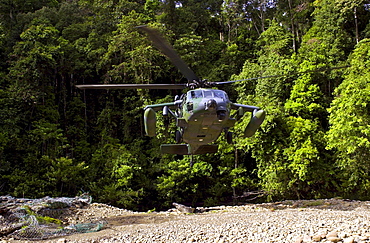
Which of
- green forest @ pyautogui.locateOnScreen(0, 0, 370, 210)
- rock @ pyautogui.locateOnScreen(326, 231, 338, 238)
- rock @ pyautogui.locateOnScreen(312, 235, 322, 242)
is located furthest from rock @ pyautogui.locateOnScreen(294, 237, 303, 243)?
green forest @ pyautogui.locateOnScreen(0, 0, 370, 210)

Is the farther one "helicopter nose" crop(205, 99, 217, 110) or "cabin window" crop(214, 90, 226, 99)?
"cabin window" crop(214, 90, 226, 99)

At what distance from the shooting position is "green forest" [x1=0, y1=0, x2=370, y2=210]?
13.1 m

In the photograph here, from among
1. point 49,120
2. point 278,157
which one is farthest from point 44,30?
point 278,157

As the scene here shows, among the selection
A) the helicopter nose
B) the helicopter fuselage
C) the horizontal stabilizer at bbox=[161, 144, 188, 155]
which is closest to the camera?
the helicopter nose

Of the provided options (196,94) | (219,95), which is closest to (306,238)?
(219,95)

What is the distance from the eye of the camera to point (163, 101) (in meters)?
16.5

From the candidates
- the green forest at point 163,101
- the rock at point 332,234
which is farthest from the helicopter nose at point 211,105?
the green forest at point 163,101

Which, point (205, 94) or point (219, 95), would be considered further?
point (219, 95)

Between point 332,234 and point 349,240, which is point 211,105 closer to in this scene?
point 332,234

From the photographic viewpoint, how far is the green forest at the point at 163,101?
13148mm

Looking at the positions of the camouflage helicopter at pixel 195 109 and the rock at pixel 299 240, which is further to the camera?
the camouflage helicopter at pixel 195 109

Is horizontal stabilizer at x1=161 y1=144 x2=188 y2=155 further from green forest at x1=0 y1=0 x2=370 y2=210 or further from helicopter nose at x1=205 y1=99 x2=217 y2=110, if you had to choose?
green forest at x1=0 y1=0 x2=370 y2=210

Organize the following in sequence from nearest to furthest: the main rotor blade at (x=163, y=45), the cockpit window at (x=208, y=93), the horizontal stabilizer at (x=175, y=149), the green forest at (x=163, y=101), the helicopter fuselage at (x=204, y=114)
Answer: the main rotor blade at (x=163, y=45)
the helicopter fuselage at (x=204, y=114)
the cockpit window at (x=208, y=93)
the horizontal stabilizer at (x=175, y=149)
the green forest at (x=163, y=101)

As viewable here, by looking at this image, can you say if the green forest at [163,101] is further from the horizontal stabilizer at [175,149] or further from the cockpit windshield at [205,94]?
the cockpit windshield at [205,94]
